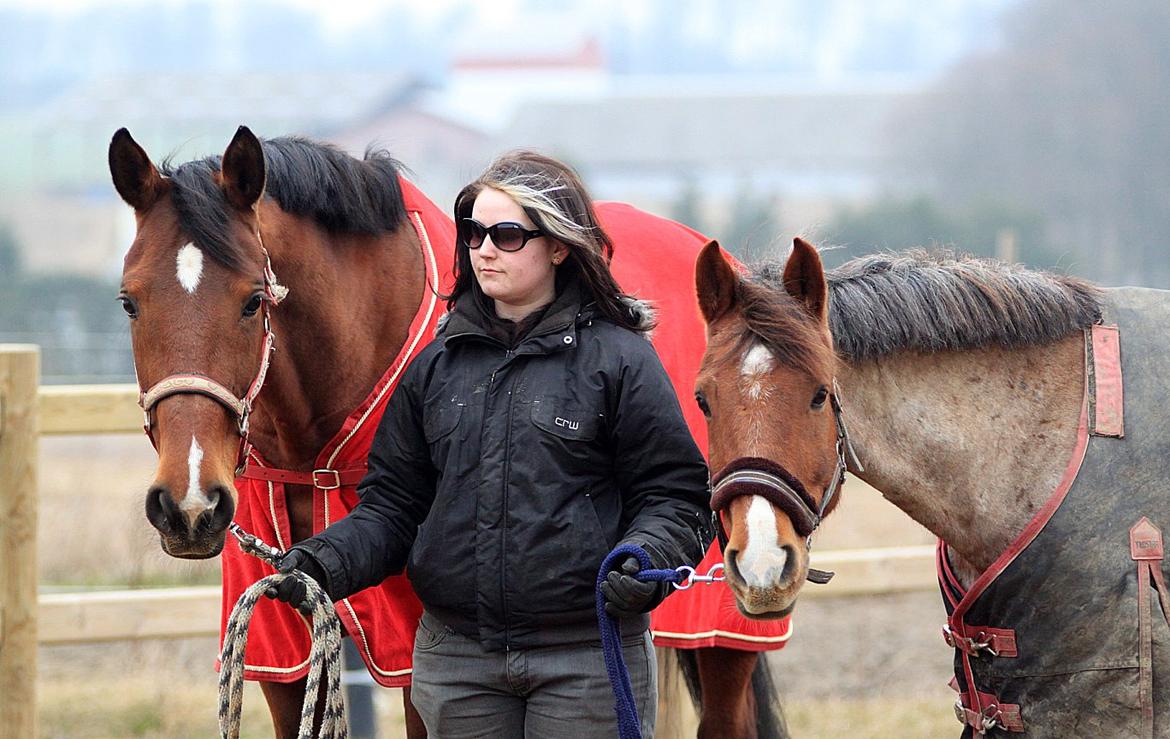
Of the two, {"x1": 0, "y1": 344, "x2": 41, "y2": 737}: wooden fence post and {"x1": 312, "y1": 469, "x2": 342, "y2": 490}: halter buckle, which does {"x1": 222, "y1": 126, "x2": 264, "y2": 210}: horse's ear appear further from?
{"x1": 0, "y1": 344, "x2": 41, "y2": 737}: wooden fence post

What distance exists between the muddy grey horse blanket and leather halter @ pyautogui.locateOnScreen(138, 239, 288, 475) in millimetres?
1635

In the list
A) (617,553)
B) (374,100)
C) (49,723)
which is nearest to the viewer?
(617,553)

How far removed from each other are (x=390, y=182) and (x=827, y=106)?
62.0 meters

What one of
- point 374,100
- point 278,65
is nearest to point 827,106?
point 374,100

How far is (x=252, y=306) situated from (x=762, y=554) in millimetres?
1213

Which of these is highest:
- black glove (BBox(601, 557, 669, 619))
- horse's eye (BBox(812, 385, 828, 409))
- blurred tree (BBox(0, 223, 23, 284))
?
horse's eye (BBox(812, 385, 828, 409))

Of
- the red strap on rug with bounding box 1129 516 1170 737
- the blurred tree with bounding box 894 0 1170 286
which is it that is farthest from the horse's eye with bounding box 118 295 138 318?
the blurred tree with bounding box 894 0 1170 286

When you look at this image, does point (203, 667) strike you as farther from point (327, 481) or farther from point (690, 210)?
point (690, 210)

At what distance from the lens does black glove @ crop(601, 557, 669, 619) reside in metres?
2.45

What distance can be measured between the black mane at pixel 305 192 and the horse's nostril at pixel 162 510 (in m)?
0.50

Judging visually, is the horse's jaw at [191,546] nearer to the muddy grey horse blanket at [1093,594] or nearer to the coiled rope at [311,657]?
the coiled rope at [311,657]

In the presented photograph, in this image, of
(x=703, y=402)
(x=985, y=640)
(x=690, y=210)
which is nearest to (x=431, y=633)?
(x=703, y=402)

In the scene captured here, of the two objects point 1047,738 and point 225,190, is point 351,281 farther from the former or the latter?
point 1047,738

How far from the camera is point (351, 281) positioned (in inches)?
125
